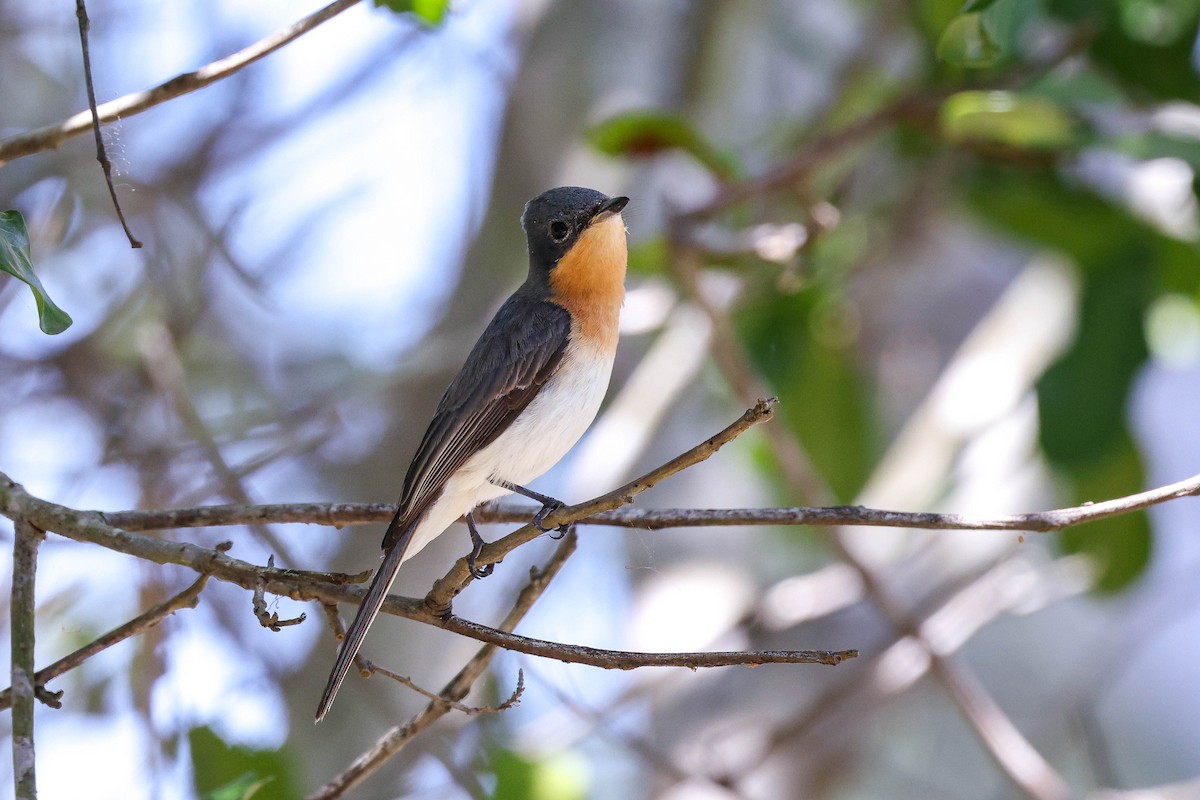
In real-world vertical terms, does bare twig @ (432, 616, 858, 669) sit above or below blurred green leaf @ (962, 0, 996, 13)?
below

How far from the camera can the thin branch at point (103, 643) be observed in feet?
7.22

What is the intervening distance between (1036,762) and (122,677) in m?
3.50

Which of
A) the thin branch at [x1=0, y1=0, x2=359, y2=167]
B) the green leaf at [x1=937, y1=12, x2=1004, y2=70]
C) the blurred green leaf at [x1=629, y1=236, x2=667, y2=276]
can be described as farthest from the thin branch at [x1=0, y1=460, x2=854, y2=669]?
the blurred green leaf at [x1=629, y1=236, x2=667, y2=276]

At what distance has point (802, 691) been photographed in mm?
5043

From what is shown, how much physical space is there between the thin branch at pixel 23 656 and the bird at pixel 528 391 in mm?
911

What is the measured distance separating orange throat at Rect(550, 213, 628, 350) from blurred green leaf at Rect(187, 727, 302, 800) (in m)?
1.53

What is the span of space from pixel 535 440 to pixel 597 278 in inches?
25.7

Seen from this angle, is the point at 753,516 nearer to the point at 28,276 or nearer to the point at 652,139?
the point at 28,276

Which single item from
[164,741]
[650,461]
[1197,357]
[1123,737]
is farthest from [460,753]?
[1123,737]

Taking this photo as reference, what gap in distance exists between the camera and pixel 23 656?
2146mm

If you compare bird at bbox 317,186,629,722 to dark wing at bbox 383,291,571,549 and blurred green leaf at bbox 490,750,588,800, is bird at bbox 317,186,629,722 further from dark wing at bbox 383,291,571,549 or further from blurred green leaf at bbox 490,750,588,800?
blurred green leaf at bbox 490,750,588,800

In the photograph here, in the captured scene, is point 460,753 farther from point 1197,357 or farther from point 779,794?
point 1197,357

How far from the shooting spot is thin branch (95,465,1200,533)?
217 centimetres

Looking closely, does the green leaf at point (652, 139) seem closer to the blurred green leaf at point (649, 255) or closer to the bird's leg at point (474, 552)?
the blurred green leaf at point (649, 255)
